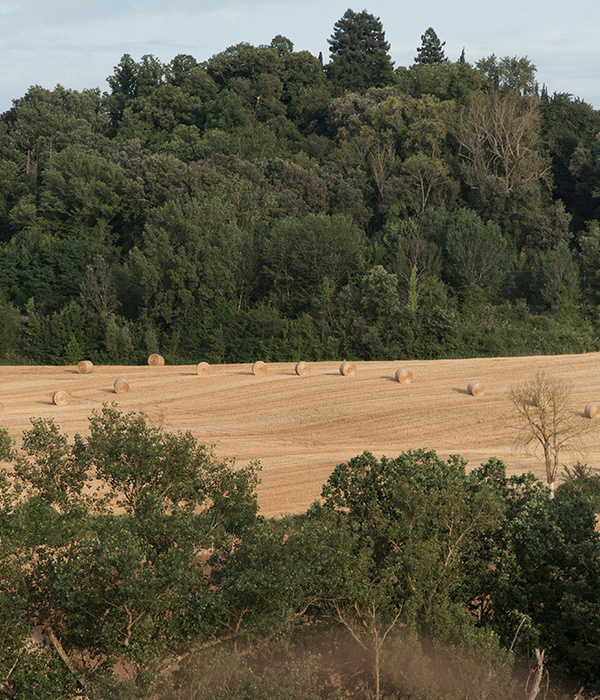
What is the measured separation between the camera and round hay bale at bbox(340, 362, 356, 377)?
1461 inches

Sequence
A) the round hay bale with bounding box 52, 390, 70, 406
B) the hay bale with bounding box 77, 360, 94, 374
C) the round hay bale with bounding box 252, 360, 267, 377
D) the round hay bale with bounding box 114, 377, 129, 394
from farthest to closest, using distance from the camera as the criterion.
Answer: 1. the hay bale with bounding box 77, 360, 94, 374
2. the round hay bale with bounding box 252, 360, 267, 377
3. the round hay bale with bounding box 114, 377, 129, 394
4. the round hay bale with bounding box 52, 390, 70, 406

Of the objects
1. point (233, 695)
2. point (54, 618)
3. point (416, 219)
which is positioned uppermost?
point (416, 219)

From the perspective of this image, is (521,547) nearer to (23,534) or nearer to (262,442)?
(23,534)

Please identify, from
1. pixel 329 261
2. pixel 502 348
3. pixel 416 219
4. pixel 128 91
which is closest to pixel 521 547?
pixel 502 348

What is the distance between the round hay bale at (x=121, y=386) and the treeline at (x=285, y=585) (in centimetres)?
2141

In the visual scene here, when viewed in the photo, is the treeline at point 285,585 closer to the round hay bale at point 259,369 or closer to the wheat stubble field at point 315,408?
the wheat stubble field at point 315,408

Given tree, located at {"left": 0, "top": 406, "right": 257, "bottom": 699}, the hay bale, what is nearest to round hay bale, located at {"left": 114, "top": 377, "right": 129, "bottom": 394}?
the hay bale

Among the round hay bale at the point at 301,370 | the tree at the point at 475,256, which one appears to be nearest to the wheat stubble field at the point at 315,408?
the round hay bale at the point at 301,370

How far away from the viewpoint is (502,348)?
45812mm

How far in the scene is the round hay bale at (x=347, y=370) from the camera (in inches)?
1461

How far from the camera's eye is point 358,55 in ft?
312

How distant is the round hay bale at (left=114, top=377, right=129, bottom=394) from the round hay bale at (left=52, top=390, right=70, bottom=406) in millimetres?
2457

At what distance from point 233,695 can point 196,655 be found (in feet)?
4.24

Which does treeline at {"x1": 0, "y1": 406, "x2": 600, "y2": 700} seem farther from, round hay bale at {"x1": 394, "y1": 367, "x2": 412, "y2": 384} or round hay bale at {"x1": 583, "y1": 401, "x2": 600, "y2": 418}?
round hay bale at {"x1": 394, "y1": 367, "x2": 412, "y2": 384}
